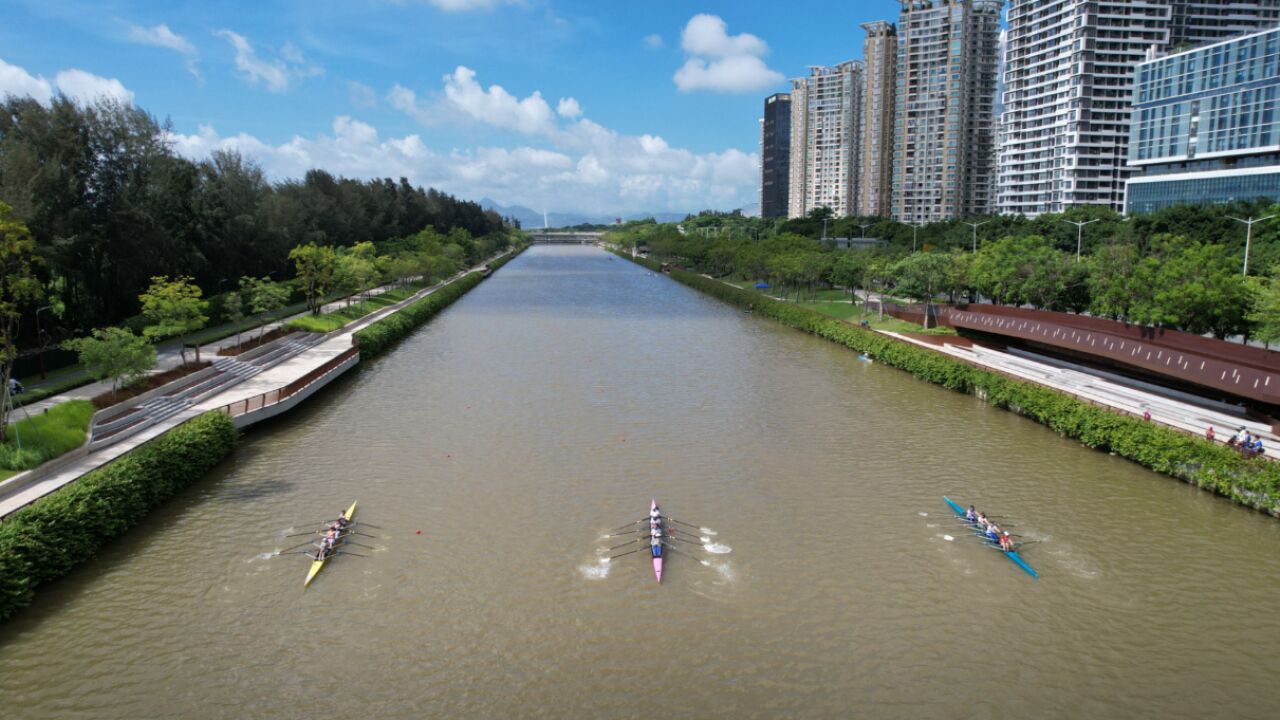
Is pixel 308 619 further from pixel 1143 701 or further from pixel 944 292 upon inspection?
pixel 944 292

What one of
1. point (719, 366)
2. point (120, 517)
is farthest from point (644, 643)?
point (719, 366)

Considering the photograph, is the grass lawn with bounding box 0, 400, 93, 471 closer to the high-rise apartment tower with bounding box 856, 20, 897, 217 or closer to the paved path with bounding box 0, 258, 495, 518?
the paved path with bounding box 0, 258, 495, 518

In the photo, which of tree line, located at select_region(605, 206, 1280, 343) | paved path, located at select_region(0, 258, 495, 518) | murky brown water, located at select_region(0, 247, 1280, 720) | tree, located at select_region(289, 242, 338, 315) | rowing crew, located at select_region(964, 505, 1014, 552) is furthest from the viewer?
tree, located at select_region(289, 242, 338, 315)

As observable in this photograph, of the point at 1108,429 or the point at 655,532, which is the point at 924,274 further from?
the point at 655,532

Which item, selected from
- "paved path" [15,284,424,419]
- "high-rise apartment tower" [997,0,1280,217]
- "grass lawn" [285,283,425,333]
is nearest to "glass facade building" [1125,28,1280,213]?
"high-rise apartment tower" [997,0,1280,217]

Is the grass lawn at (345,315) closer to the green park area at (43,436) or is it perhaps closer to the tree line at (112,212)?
the tree line at (112,212)
